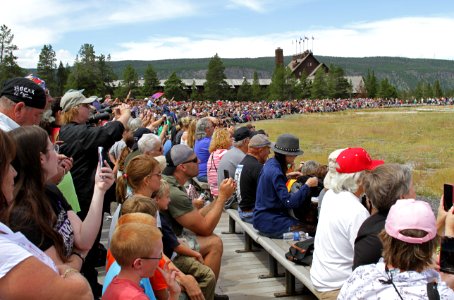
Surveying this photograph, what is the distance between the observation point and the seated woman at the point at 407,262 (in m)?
2.32

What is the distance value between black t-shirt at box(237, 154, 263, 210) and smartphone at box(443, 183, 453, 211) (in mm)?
2881

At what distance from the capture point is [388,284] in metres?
2.37

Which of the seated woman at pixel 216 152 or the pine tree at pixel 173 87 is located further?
the pine tree at pixel 173 87

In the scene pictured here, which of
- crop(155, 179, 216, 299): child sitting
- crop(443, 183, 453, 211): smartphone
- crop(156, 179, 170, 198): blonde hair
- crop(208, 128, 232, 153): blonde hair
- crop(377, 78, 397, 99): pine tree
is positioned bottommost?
crop(377, 78, 397, 99): pine tree

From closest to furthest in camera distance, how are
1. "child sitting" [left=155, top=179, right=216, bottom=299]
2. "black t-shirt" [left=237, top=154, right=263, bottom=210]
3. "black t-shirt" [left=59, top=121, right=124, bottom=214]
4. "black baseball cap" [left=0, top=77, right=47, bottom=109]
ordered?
"black baseball cap" [left=0, top=77, right=47, bottom=109]
"child sitting" [left=155, top=179, right=216, bottom=299]
"black t-shirt" [left=59, top=121, right=124, bottom=214]
"black t-shirt" [left=237, top=154, right=263, bottom=210]

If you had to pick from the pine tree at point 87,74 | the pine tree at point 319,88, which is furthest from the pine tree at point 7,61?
the pine tree at point 319,88

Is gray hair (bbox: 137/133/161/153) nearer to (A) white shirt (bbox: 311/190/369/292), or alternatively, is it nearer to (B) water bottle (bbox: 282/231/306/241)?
(B) water bottle (bbox: 282/231/306/241)

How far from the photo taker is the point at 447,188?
3131 millimetres

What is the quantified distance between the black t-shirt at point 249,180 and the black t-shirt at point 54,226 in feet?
11.1

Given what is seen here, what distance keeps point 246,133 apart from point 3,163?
221 inches

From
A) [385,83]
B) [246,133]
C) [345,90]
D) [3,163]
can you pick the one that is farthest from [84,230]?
[385,83]

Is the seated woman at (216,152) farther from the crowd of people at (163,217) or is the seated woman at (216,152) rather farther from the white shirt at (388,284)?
the white shirt at (388,284)

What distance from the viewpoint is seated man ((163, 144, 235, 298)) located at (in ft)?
14.0

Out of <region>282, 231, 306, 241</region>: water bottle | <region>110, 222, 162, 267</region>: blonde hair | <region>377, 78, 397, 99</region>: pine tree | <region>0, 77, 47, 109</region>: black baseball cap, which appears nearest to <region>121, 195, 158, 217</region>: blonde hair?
<region>110, 222, 162, 267</region>: blonde hair
